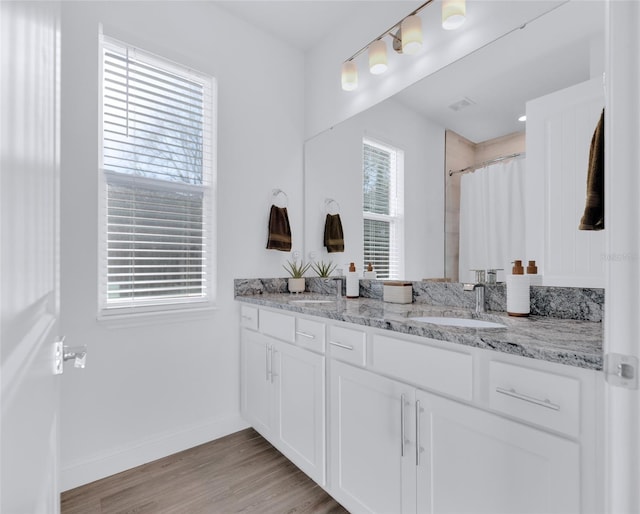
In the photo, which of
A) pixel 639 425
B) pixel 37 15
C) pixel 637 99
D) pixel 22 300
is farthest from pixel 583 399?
pixel 37 15

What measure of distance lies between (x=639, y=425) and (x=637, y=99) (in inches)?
17.1

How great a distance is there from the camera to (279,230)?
2.52 metres

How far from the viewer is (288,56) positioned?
2.68 metres

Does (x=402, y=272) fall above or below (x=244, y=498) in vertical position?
above

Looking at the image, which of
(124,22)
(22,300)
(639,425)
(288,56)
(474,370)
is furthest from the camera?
(288,56)

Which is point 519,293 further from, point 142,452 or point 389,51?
point 142,452

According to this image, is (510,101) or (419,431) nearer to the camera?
(419,431)

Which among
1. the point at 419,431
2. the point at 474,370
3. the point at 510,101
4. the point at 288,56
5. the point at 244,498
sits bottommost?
the point at 244,498

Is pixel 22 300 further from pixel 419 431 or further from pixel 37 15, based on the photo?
pixel 419 431

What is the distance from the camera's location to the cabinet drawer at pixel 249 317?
2166 mm

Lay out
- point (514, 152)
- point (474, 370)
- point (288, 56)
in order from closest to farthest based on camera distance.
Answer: point (474, 370) < point (514, 152) < point (288, 56)

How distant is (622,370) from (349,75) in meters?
2.26

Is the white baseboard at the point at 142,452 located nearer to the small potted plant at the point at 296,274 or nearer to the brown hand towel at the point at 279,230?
the small potted plant at the point at 296,274

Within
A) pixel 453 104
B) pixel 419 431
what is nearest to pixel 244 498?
pixel 419 431
